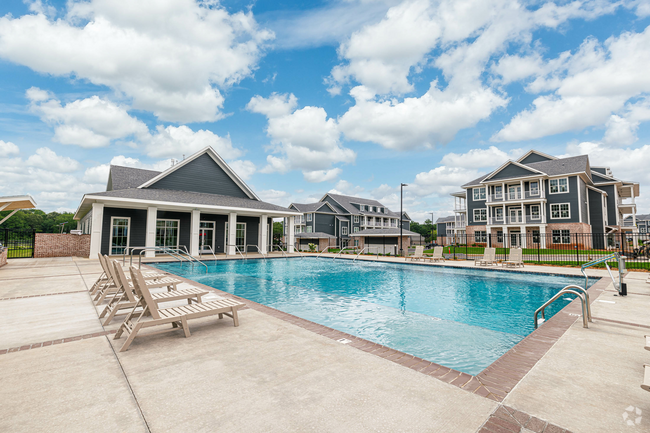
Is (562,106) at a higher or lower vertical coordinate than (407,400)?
higher

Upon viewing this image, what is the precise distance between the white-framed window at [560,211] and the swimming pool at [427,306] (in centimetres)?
2620

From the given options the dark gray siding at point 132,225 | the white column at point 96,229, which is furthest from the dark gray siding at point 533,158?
the white column at point 96,229

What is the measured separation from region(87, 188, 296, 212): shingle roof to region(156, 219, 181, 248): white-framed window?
2.44m

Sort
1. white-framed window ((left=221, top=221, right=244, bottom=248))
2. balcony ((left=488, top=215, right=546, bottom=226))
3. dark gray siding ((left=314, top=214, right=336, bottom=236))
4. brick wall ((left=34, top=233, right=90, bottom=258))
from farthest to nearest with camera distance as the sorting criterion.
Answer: dark gray siding ((left=314, top=214, right=336, bottom=236)) < balcony ((left=488, top=215, right=546, bottom=226)) < white-framed window ((left=221, top=221, right=244, bottom=248)) < brick wall ((left=34, top=233, right=90, bottom=258))

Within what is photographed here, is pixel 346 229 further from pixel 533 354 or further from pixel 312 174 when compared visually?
pixel 533 354

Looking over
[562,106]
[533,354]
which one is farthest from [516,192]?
[533,354]

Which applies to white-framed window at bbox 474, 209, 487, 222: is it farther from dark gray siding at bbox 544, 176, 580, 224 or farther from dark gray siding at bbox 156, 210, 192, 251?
dark gray siding at bbox 156, 210, 192, 251

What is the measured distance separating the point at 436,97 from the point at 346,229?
133 ft

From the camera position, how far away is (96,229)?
19.1 metres

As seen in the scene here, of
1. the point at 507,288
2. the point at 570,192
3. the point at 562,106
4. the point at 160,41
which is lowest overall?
the point at 507,288

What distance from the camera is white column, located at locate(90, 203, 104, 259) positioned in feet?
62.1

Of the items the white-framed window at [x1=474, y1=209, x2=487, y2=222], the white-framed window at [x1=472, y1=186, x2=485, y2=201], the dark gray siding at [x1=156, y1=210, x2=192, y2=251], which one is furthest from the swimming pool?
the white-framed window at [x1=472, y1=186, x2=485, y2=201]

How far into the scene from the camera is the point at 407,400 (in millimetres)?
2691

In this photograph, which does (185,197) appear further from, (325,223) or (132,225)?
(325,223)
